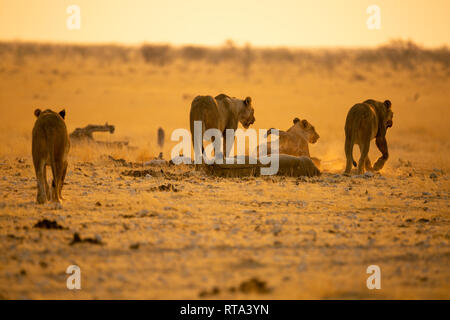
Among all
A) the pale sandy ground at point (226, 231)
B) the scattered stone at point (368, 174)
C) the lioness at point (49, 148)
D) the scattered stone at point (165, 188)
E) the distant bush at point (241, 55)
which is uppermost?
the distant bush at point (241, 55)

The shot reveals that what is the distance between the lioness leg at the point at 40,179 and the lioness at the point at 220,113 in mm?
4614

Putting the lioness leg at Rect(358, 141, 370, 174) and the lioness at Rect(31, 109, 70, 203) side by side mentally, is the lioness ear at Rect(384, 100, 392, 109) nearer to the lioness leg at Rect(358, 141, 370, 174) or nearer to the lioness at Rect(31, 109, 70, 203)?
the lioness leg at Rect(358, 141, 370, 174)

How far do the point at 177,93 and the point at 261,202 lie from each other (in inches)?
1194

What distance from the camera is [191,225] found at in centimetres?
927

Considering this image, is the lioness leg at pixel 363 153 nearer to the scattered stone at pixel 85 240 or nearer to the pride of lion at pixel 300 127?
the pride of lion at pixel 300 127

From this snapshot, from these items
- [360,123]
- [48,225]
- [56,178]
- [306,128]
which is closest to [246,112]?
[306,128]

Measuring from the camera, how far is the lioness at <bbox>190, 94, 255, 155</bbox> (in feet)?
47.2

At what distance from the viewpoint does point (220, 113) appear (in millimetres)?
14820

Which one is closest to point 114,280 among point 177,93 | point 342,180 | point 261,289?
point 261,289

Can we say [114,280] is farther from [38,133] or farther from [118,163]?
[118,163]

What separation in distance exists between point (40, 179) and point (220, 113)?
542cm

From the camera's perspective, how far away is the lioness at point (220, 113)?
1438 centimetres

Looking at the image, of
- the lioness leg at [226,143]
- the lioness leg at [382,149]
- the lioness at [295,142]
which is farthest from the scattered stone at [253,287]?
the lioness leg at [382,149]

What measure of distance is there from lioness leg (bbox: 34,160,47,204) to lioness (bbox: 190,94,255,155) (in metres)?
4.61
